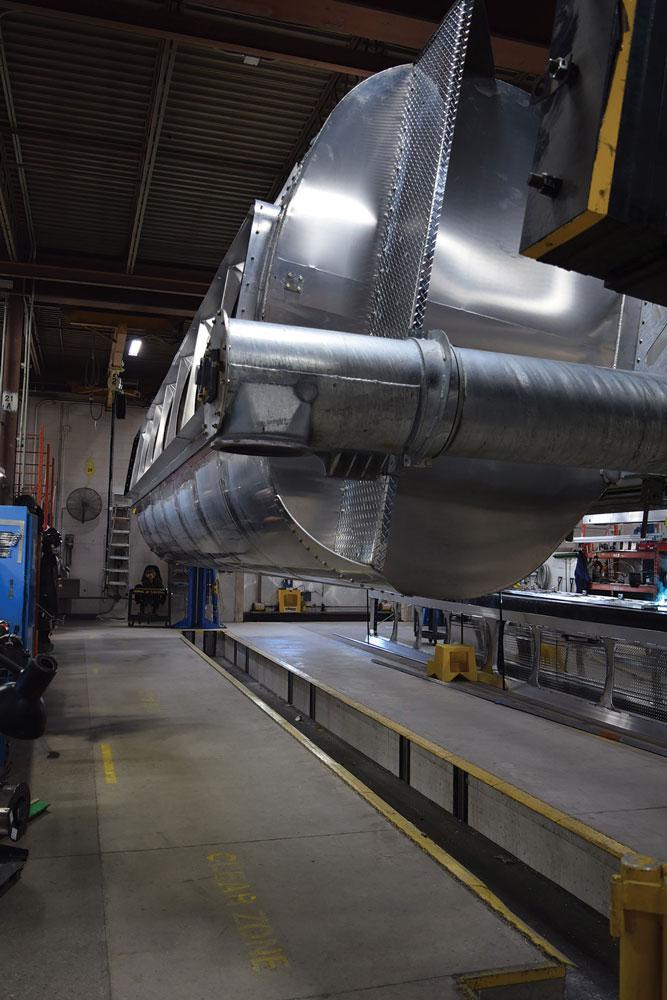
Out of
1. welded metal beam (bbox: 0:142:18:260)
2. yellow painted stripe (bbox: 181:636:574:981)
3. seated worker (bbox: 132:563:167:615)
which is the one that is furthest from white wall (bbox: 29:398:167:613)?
yellow painted stripe (bbox: 181:636:574:981)

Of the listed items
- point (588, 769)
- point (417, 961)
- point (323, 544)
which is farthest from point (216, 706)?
point (323, 544)

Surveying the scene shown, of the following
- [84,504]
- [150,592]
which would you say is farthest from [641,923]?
[84,504]

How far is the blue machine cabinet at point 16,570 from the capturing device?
493 centimetres

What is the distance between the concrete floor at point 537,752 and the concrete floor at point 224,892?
106cm

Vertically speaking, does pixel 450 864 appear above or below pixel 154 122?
below

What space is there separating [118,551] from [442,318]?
1392cm

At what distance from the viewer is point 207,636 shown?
1256 cm

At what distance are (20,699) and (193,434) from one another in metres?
1.37

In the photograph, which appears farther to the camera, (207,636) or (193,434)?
(207,636)

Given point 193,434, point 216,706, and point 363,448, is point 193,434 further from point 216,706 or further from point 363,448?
point 216,706

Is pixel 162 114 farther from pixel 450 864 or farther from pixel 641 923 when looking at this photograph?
pixel 641 923

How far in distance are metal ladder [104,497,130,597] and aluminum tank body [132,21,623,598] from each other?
13.2 m

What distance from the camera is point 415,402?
1427mm

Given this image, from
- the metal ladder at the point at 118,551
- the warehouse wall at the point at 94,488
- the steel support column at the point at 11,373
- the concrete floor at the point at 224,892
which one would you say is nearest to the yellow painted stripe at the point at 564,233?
the concrete floor at the point at 224,892
